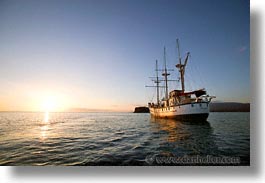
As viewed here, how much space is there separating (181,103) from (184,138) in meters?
0.39

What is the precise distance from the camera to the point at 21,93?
311 cm

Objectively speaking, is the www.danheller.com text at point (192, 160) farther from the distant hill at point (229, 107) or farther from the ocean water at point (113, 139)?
the distant hill at point (229, 107)

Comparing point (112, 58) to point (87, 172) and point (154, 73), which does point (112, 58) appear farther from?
point (87, 172)

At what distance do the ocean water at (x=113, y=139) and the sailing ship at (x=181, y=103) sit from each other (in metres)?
0.10

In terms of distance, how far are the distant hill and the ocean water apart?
56 mm

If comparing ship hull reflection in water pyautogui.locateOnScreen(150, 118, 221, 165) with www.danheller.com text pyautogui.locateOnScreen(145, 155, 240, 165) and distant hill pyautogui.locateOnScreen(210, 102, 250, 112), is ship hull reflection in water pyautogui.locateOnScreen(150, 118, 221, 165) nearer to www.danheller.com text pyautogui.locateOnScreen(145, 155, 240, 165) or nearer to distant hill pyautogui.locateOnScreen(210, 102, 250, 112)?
www.danheller.com text pyautogui.locateOnScreen(145, 155, 240, 165)

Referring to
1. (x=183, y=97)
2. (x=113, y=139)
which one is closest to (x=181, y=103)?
(x=183, y=97)

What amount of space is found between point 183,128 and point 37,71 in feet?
5.61

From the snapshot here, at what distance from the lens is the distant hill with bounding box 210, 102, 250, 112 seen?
2871 mm

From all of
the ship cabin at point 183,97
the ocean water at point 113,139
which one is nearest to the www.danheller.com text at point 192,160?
the ocean water at point 113,139

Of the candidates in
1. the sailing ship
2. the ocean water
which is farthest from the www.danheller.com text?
the sailing ship

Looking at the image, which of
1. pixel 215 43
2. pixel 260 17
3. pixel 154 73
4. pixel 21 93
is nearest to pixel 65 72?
pixel 21 93

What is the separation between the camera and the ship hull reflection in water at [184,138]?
291cm

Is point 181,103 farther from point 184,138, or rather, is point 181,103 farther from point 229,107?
point 229,107
